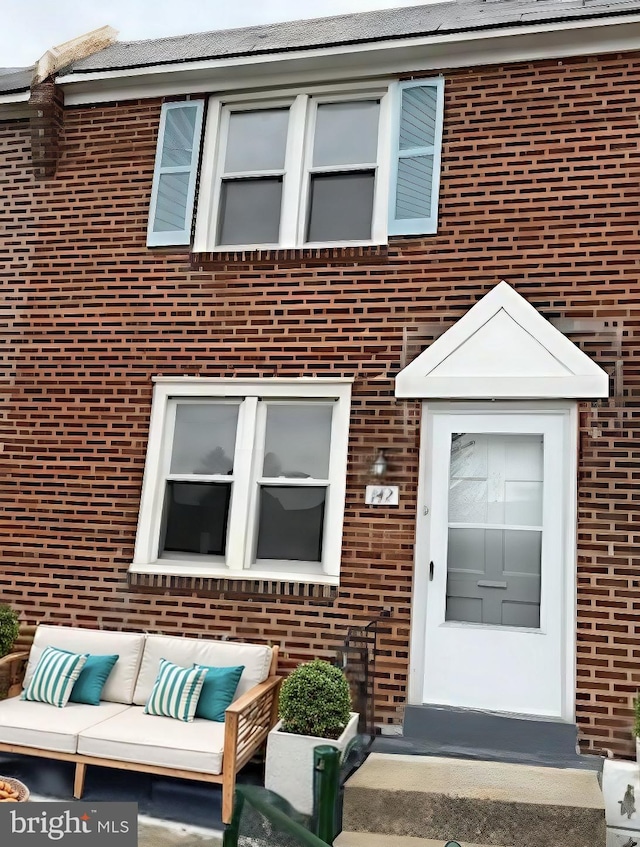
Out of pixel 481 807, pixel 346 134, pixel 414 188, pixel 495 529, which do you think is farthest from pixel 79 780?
pixel 346 134

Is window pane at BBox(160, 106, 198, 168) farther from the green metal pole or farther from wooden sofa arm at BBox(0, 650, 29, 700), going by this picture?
the green metal pole

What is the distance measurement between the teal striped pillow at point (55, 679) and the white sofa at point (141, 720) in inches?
2.9

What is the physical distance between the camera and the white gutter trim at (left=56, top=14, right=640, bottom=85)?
609cm

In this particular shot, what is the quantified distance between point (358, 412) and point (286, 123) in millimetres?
2901

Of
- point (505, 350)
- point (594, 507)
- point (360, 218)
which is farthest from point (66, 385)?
point (594, 507)

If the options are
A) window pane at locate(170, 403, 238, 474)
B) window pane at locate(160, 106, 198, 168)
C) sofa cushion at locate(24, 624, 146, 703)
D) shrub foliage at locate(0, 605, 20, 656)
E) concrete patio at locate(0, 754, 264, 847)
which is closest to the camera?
concrete patio at locate(0, 754, 264, 847)

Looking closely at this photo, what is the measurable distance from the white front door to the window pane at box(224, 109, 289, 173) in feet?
9.61

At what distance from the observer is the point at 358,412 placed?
626cm

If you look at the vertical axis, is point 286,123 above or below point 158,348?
above

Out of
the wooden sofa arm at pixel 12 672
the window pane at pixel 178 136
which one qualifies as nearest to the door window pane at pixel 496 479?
the window pane at pixel 178 136

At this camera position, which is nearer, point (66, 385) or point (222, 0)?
Result: point (66, 385)

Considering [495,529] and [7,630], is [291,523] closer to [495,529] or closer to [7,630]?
[495,529]

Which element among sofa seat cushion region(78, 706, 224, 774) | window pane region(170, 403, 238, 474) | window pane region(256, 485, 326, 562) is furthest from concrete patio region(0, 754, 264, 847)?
window pane region(170, 403, 238, 474)

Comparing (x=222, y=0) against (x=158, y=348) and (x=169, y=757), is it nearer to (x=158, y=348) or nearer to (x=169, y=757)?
(x=158, y=348)
